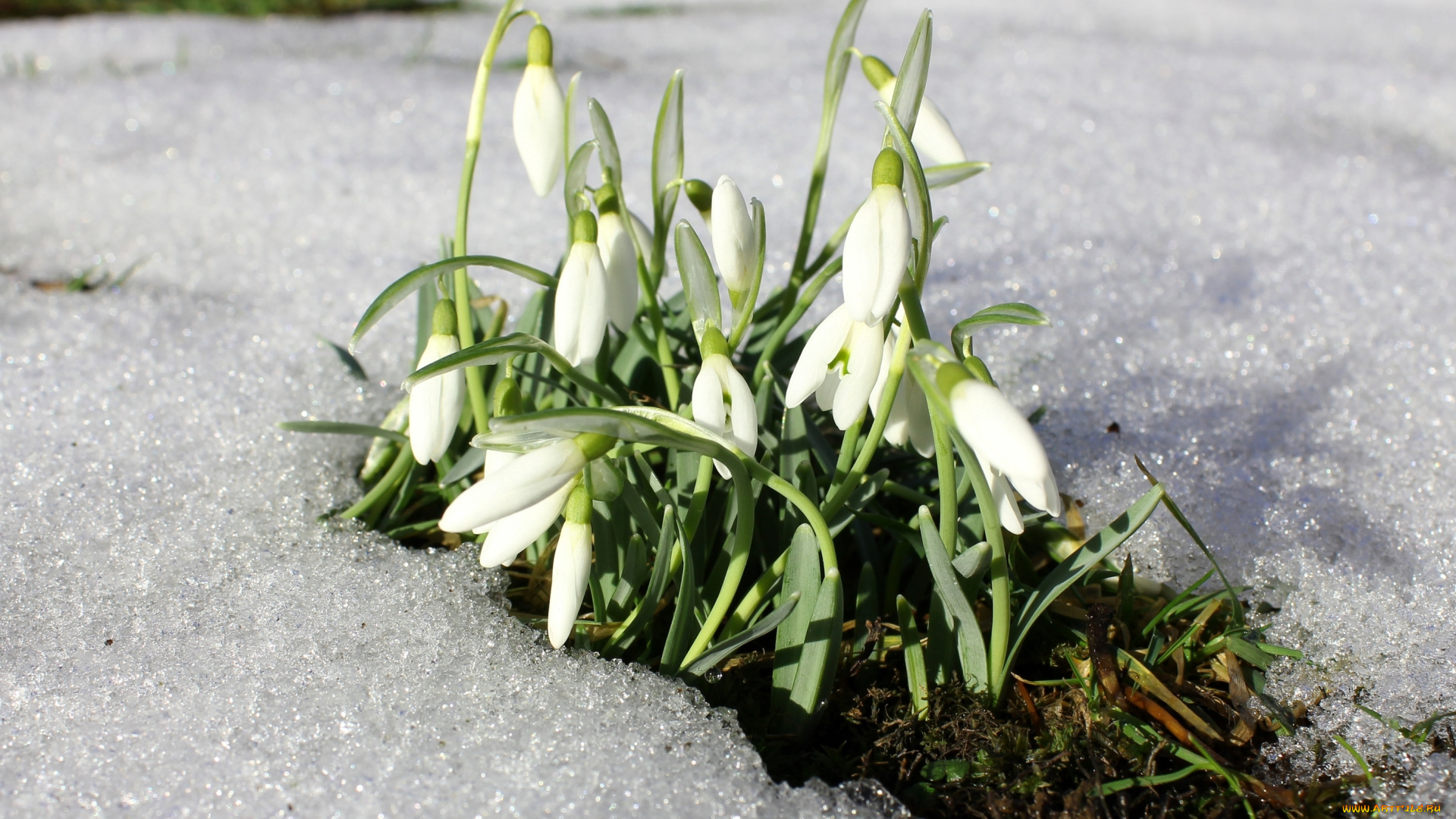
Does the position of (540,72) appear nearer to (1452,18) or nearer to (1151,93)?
(1151,93)

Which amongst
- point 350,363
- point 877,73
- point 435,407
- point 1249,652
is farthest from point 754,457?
point 350,363

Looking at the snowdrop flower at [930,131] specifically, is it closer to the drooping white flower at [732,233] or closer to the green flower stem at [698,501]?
the drooping white flower at [732,233]

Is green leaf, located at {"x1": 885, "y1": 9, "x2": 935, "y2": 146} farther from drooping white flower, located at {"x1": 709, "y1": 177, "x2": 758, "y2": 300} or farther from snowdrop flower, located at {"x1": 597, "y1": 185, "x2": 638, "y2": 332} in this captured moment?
snowdrop flower, located at {"x1": 597, "y1": 185, "x2": 638, "y2": 332}

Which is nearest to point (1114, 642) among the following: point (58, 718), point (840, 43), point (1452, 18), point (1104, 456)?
point (1104, 456)

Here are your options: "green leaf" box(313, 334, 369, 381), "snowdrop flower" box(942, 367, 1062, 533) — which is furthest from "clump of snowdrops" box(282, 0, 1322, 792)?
"green leaf" box(313, 334, 369, 381)

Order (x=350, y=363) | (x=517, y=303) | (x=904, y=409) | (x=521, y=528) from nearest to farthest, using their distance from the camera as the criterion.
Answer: (x=521, y=528), (x=904, y=409), (x=350, y=363), (x=517, y=303)

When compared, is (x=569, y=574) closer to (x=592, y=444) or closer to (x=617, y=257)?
(x=592, y=444)
